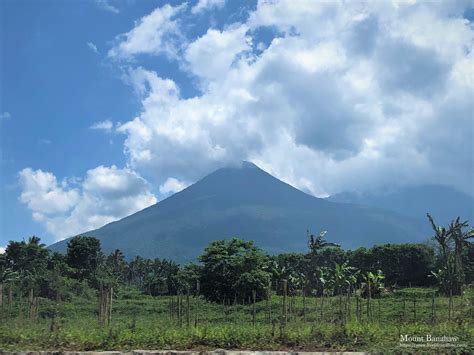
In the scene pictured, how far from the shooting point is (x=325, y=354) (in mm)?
8391

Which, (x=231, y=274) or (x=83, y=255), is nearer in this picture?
(x=231, y=274)

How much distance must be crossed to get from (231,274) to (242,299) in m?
1.85

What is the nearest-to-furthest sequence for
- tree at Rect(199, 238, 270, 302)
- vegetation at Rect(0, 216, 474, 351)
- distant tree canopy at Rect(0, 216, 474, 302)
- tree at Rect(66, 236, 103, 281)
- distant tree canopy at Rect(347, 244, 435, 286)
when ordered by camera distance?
vegetation at Rect(0, 216, 474, 351) < tree at Rect(199, 238, 270, 302) < distant tree canopy at Rect(0, 216, 474, 302) < distant tree canopy at Rect(347, 244, 435, 286) < tree at Rect(66, 236, 103, 281)

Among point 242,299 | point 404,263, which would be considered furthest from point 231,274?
point 404,263

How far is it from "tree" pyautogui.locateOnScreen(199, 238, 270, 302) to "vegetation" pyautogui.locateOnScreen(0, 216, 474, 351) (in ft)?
0.23

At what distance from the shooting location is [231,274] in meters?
32.1

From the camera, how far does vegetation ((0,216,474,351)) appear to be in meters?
9.20

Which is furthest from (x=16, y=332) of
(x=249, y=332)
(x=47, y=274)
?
(x=47, y=274)

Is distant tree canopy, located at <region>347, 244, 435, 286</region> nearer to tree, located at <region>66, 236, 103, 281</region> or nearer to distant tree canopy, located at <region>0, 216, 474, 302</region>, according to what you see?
distant tree canopy, located at <region>0, 216, 474, 302</region>

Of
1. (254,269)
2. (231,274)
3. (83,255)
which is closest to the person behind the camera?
(231,274)

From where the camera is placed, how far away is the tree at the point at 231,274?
103 feet

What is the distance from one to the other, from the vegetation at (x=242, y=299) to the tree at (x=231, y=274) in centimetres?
7

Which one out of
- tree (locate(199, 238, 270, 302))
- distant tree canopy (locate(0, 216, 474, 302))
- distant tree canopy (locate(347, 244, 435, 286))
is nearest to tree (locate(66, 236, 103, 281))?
distant tree canopy (locate(0, 216, 474, 302))

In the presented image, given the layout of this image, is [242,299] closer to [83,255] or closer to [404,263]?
[404,263]
